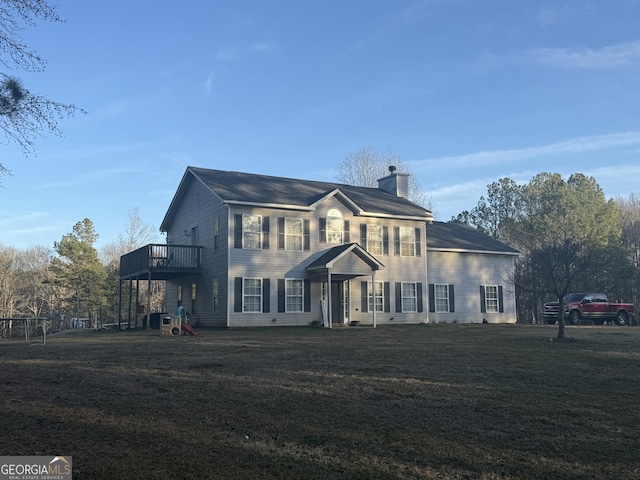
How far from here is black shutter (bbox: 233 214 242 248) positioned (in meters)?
23.5

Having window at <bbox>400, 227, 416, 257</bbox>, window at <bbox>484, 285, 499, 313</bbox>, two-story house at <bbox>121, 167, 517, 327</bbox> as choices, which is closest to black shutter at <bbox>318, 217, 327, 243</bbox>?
two-story house at <bbox>121, 167, 517, 327</bbox>

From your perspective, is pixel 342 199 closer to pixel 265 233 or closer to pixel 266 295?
pixel 265 233

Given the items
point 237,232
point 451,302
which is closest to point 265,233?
point 237,232

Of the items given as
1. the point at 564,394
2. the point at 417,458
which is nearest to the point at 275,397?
the point at 417,458

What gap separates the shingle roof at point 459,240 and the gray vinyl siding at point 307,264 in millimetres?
2007

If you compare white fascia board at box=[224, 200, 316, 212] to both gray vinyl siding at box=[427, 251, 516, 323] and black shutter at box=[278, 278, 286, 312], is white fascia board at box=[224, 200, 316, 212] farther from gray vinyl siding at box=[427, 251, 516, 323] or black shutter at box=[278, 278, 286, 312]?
gray vinyl siding at box=[427, 251, 516, 323]

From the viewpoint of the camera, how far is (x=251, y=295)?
23.7m

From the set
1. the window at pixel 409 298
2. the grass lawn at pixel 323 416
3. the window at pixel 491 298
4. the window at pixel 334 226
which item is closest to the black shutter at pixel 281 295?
the window at pixel 334 226

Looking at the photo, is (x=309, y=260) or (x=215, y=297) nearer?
(x=215, y=297)

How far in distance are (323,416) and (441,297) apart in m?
23.2

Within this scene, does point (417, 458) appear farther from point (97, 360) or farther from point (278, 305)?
point (278, 305)

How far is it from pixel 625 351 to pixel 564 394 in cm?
689

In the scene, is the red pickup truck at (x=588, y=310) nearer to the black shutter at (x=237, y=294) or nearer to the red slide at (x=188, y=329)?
the black shutter at (x=237, y=294)

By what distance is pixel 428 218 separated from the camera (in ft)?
93.0
